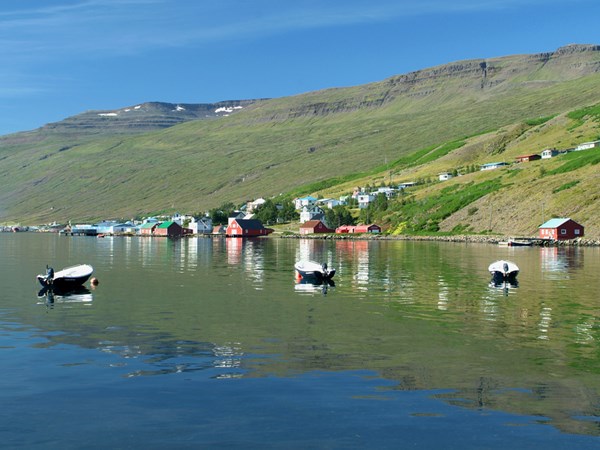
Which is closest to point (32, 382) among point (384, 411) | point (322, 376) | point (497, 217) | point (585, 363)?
point (322, 376)

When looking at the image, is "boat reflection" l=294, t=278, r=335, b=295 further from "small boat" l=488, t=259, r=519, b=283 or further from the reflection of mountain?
the reflection of mountain

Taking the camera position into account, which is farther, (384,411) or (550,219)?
(550,219)

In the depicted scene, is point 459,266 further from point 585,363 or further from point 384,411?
point 384,411

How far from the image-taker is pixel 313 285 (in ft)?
201

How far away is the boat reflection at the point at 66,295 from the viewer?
50.4m

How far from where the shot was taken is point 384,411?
2155 cm

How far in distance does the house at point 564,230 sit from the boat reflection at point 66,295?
119 metres

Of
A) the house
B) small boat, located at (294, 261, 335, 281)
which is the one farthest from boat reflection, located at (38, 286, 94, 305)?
the house

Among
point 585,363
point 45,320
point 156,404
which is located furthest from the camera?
point 45,320

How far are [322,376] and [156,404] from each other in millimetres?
6709

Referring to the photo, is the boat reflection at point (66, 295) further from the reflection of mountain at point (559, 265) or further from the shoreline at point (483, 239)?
the shoreline at point (483, 239)

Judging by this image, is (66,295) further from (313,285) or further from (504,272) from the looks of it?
(504,272)

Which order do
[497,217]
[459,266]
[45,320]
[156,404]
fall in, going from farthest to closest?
[497,217] → [459,266] → [45,320] → [156,404]

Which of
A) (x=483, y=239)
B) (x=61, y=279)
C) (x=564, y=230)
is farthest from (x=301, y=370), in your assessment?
(x=483, y=239)
